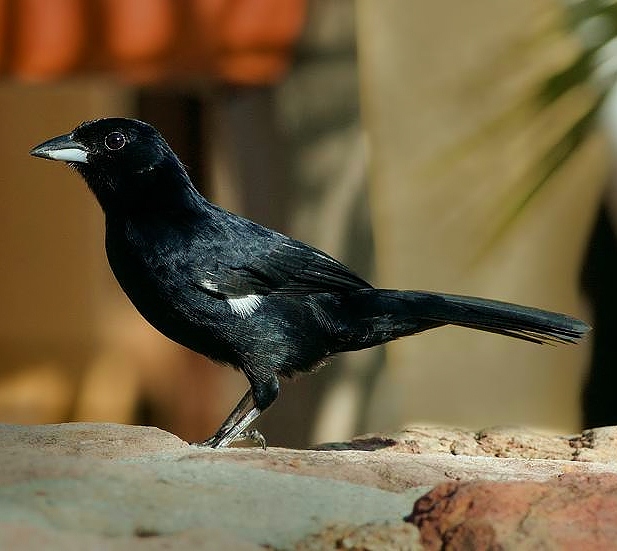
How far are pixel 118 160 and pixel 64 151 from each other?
0.20 metres

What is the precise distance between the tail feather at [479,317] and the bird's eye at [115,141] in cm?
112

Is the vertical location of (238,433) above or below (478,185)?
below

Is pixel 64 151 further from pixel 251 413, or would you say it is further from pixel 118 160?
pixel 251 413

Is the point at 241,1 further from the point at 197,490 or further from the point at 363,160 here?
the point at 197,490

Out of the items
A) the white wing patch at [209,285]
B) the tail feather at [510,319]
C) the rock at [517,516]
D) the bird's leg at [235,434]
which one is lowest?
the bird's leg at [235,434]

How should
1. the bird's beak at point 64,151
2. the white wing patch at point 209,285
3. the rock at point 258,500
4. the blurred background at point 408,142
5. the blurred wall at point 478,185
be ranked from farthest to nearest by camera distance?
1. the blurred wall at point 478,185
2. the blurred background at point 408,142
3. the bird's beak at point 64,151
4. the white wing patch at point 209,285
5. the rock at point 258,500

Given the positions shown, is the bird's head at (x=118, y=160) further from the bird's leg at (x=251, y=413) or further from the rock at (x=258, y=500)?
the rock at (x=258, y=500)

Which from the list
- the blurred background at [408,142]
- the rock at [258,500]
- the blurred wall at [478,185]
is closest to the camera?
the rock at [258,500]

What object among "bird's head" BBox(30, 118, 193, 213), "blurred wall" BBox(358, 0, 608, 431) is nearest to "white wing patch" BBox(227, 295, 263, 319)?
"bird's head" BBox(30, 118, 193, 213)

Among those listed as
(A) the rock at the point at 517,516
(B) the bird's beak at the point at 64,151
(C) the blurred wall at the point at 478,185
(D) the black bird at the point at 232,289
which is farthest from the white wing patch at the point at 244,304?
(C) the blurred wall at the point at 478,185

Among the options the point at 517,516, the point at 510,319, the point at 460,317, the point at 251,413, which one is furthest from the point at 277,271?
the point at 517,516

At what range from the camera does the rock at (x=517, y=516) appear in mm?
2492

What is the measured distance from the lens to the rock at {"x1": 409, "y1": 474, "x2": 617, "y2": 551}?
2.49m

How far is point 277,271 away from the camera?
424 centimetres
